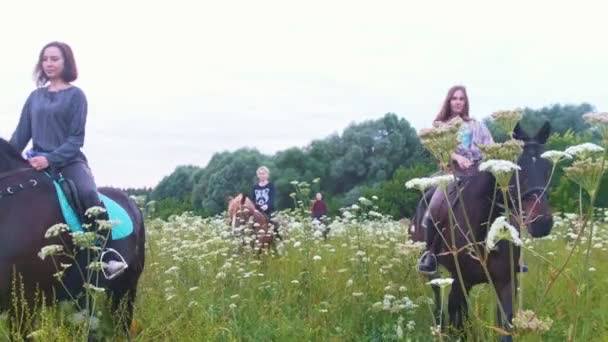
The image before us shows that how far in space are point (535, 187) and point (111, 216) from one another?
11.9 feet

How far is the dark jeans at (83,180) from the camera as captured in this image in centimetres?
618

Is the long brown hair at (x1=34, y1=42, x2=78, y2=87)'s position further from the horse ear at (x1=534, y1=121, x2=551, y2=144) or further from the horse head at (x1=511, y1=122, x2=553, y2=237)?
the horse ear at (x1=534, y1=121, x2=551, y2=144)

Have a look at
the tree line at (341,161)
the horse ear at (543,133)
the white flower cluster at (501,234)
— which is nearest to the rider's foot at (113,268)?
the horse ear at (543,133)

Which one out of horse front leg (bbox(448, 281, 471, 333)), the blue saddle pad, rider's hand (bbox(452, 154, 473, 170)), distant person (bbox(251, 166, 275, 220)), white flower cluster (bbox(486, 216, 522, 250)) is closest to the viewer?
white flower cluster (bbox(486, 216, 522, 250))

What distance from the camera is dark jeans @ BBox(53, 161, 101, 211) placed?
6.18 metres

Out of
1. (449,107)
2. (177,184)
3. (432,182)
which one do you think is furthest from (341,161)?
(432,182)

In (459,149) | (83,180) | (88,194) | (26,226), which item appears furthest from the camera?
(459,149)

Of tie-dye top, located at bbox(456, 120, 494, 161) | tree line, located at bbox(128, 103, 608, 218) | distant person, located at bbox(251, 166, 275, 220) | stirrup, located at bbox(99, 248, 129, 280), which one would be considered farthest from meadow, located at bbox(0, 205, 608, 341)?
tree line, located at bbox(128, 103, 608, 218)

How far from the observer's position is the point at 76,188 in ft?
20.3

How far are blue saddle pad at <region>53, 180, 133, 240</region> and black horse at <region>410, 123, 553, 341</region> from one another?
9.16 ft

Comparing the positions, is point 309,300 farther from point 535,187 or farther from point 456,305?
point 535,187

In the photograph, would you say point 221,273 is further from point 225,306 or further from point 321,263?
point 321,263

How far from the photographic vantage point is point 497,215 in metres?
6.75

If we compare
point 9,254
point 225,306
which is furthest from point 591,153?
point 225,306
